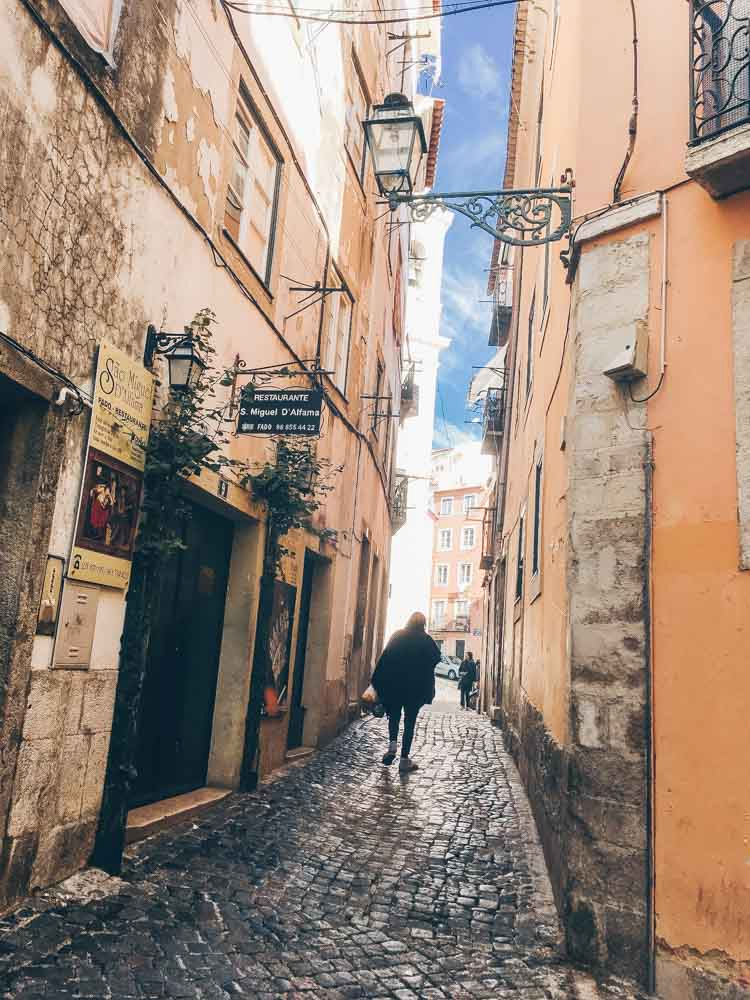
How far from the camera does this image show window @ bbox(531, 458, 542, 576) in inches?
300

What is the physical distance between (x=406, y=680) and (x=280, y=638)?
5.57ft

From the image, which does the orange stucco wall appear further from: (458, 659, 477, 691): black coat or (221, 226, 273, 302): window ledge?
(458, 659, 477, 691): black coat

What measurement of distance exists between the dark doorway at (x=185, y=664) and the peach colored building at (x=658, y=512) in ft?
10.2

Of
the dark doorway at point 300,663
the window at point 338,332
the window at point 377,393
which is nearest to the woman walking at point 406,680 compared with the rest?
the dark doorway at point 300,663

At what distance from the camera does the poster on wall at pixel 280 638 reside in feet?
27.3

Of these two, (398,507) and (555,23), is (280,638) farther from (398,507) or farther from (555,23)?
(398,507)

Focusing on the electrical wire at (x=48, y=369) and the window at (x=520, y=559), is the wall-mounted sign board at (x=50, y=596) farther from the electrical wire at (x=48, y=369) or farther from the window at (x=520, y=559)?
the window at (x=520, y=559)

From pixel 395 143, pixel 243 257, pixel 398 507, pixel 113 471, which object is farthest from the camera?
pixel 398 507

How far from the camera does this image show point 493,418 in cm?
2366

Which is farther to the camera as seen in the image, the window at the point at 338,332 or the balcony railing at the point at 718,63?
the window at the point at 338,332

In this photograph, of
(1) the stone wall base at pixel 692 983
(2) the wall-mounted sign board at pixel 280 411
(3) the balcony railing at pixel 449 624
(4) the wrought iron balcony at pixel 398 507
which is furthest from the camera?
(3) the balcony railing at pixel 449 624

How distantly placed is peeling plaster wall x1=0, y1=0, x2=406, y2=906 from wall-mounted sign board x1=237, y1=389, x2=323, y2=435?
1.94 ft

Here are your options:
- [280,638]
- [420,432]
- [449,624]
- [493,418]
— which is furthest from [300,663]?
[449,624]

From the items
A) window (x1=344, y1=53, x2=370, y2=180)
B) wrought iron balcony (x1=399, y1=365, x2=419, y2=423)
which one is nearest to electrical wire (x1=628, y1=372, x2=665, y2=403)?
window (x1=344, y1=53, x2=370, y2=180)
